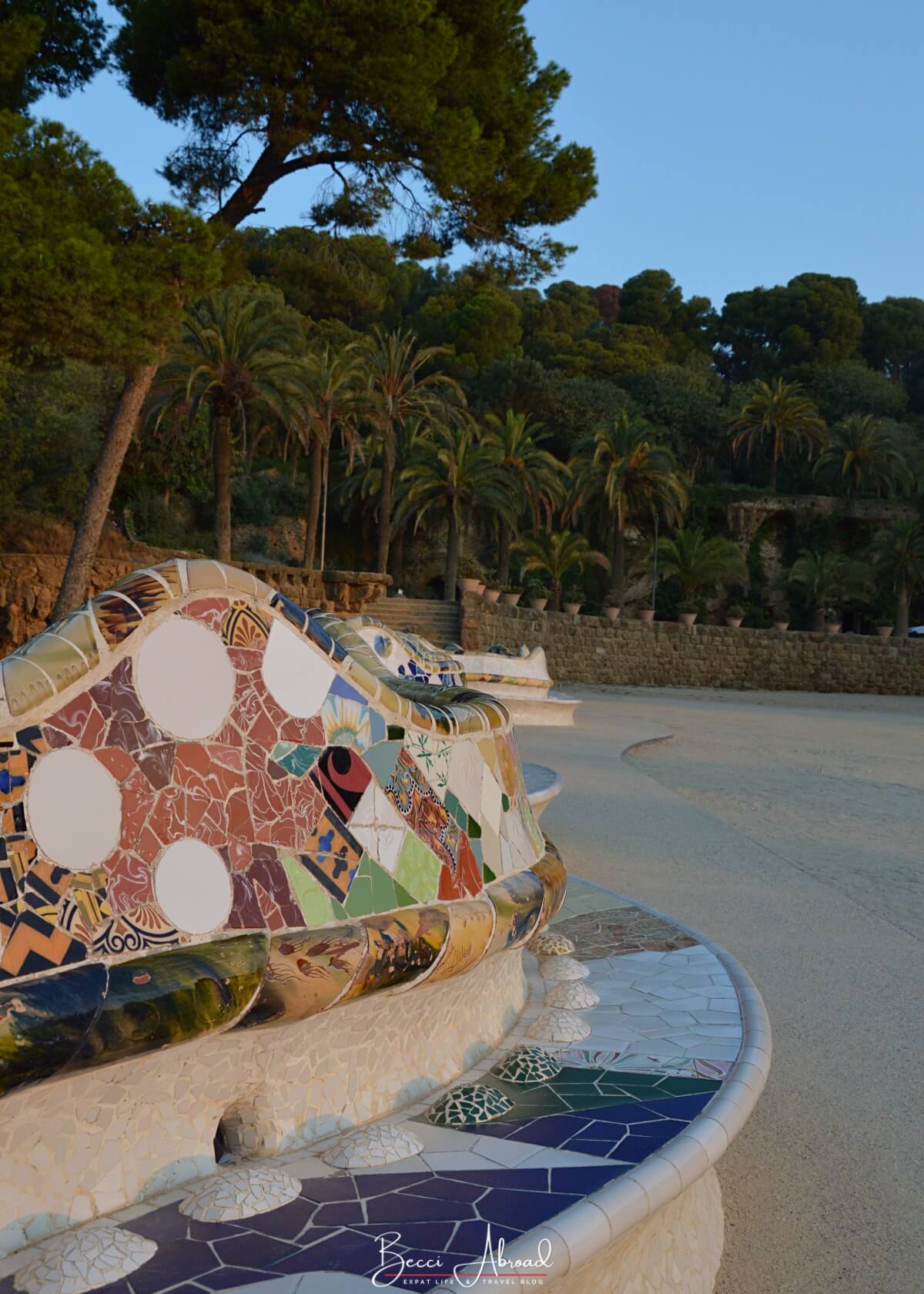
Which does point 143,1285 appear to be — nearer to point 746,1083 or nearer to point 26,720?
point 26,720

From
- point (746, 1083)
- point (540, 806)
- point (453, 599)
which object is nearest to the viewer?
point (746, 1083)

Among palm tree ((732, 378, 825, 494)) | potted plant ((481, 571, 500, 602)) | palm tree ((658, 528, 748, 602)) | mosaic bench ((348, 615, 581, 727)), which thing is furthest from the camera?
palm tree ((732, 378, 825, 494))

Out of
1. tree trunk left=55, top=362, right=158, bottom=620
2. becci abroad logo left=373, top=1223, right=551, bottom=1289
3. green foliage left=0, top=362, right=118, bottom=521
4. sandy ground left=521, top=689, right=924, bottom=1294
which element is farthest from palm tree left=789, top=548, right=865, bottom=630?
becci abroad logo left=373, top=1223, right=551, bottom=1289

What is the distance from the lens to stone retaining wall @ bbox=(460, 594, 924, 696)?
30625 millimetres

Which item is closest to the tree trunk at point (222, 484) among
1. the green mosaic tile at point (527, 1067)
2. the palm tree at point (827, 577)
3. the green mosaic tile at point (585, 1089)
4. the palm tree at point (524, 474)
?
the palm tree at point (524, 474)

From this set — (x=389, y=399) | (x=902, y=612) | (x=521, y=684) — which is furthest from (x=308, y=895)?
(x=902, y=612)

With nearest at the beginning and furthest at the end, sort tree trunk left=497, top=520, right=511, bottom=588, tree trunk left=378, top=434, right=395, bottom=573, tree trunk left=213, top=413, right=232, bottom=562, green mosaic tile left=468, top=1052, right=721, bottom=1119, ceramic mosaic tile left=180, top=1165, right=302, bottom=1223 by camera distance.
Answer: ceramic mosaic tile left=180, top=1165, right=302, bottom=1223 < green mosaic tile left=468, top=1052, right=721, bottom=1119 < tree trunk left=213, top=413, right=232, bottom=562 < tree trunk left=378, top=434, right=395, bottom=573 < tree trunk left=497, top=520, right=511, bottom=588

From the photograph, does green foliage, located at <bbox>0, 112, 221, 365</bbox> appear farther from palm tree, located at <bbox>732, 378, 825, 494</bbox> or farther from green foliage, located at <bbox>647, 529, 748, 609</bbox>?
palm tree, located at <bbox>732, 378, 825, 494</bbox>

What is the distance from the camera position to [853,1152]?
3172 mm

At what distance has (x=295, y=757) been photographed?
2.42 metres

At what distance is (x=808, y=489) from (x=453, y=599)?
2199cm

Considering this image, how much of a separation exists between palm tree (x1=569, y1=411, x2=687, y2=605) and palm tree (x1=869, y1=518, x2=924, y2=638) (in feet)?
24.8

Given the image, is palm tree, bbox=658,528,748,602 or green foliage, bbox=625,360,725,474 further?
green foliage, bbox=625,360,725,474

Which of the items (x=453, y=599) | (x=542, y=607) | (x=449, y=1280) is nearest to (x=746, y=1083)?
(x=449, y=1280)
